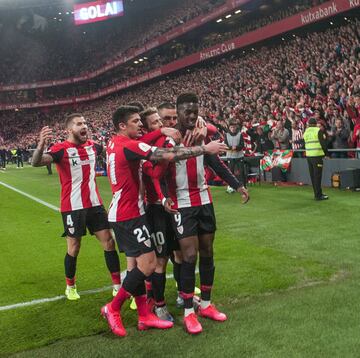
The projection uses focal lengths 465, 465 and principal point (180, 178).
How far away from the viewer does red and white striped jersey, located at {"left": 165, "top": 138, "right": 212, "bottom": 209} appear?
159 inches

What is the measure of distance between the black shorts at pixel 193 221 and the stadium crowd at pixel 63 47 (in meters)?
51.3

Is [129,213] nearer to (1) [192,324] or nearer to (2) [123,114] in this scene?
(2) [123,114]

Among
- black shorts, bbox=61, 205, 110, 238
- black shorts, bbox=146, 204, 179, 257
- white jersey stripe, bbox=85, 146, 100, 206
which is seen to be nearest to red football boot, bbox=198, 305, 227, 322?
black shorts, bbox=146, 204, 179, 257

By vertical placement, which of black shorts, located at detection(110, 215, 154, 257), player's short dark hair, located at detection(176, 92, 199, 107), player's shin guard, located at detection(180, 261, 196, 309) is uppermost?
player's short dark hair, located at detection(176, 92, 199, 107)

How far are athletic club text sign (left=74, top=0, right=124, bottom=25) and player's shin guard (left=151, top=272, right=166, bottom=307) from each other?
51.8 metres

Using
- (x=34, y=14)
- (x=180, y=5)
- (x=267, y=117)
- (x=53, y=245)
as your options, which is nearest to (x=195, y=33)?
(x=180, y=5)

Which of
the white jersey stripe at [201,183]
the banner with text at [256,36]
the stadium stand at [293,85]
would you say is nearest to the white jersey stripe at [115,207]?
the white jersey stripe at [201,183]

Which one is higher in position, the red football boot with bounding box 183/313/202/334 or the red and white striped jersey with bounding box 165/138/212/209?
the red and white striped jersey with bounding box 165/138/212/209

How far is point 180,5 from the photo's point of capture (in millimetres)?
47281

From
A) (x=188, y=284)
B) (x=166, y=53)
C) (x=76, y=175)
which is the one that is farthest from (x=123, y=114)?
(x=166, y=53)

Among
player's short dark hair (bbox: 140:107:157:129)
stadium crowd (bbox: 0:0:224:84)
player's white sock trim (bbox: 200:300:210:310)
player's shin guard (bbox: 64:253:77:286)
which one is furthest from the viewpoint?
stadium crowd (bbox: 0:0:224:84)

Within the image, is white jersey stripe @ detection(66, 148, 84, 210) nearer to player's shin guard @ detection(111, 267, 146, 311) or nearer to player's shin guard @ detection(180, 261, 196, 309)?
player's shin guard @ detection(111, 267, 146, 311)

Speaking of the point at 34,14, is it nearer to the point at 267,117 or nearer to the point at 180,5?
the point at 180,5

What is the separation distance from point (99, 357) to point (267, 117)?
14381mm
